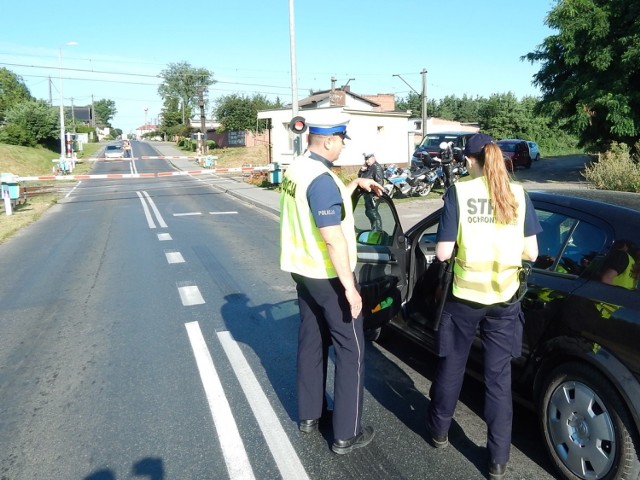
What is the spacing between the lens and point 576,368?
2809 millimetres

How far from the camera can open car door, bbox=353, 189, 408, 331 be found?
3674mm

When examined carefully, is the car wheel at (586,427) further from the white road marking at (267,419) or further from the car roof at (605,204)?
the white road marking at (267,419)

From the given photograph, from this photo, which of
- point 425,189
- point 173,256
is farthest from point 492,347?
point 425,189

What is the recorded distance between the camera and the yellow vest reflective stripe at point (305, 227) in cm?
298

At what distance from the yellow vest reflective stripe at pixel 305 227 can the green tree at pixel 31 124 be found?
164 feet

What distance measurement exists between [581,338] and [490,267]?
57 centimetres

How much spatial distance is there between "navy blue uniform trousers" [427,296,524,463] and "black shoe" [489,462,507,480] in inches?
1.0

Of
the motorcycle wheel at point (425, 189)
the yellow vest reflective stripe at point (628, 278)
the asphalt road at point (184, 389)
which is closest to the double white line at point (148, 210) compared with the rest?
the asphalt road at point (184, 389)

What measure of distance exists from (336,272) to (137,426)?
178 centimetres

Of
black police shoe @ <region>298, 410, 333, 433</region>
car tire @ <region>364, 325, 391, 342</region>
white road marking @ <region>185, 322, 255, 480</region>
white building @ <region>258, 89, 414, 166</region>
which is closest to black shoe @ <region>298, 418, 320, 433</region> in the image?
black police shoe @ <region>298, 410, 333, 433</region>

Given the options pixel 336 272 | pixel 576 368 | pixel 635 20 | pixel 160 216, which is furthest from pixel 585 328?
pixel 635 20

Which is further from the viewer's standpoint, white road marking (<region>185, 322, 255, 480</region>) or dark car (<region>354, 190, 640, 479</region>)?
white road marking (<region>185, 322, 255, 480</region>)

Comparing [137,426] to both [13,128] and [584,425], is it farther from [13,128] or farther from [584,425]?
[13,128]

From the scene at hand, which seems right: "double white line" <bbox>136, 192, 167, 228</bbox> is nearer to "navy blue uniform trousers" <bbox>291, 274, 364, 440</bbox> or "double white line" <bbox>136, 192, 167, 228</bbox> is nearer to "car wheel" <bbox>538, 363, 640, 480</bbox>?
"navy blue uniform trousers" <bbox>291, 274, 364, 440</bbox>
